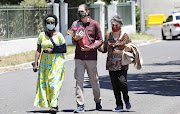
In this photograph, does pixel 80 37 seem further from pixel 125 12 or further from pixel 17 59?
pixel 125 12

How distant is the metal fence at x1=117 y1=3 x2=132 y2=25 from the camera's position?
3362 centimetres

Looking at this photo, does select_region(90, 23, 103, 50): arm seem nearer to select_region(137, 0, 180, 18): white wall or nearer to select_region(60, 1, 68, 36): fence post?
select_region(60, 1, 68, 36): fence post

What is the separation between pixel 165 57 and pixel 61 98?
990 centimetres

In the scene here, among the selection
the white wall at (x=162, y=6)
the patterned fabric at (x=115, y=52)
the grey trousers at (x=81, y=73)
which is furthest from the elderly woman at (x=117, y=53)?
the white wall at (x=162, y=6)

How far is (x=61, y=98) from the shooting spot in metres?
10.6

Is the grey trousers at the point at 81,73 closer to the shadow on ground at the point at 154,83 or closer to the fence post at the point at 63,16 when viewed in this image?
the shadow on ground at the point at 154,83

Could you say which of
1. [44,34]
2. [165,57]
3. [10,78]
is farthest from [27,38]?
[44,34]

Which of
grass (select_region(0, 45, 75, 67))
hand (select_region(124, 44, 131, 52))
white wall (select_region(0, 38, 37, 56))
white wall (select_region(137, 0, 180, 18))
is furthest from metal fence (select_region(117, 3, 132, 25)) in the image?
hand (select_region(124, 44, 131, 52))

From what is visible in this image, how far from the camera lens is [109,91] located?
11500mm

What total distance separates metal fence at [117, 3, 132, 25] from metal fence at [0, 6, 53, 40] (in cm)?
946

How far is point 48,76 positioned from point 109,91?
3072mm

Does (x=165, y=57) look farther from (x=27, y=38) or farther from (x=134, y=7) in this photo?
(x=134, y=7)

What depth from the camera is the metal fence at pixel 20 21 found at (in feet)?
70.1

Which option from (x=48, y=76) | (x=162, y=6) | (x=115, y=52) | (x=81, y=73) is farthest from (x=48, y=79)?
(x=162, y=6)
